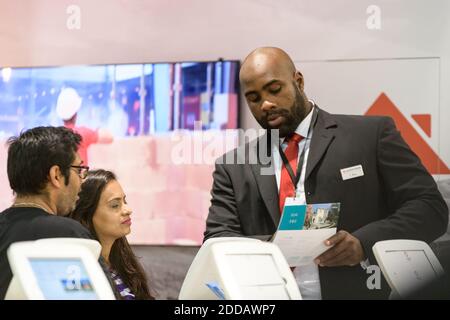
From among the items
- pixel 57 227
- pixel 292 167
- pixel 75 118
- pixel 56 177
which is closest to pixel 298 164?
pixel 292 167

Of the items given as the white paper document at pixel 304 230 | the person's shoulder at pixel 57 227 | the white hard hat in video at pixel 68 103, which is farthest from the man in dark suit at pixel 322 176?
the white hard hat in video at pixel 68 103

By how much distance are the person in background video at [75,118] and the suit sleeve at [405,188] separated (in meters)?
1.91

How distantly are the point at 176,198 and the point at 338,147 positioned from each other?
154cm

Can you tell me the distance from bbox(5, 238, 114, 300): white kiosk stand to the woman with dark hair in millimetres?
1716

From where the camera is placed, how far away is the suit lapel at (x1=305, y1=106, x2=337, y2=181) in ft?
9.22

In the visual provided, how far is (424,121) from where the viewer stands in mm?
3900

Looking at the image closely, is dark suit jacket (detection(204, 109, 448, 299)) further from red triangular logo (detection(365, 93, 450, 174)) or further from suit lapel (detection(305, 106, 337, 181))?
red triangular logo (detection(365, 93, 450, 174))

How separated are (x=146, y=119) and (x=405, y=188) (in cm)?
183

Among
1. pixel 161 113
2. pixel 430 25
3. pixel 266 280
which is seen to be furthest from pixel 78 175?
pixel 430 25

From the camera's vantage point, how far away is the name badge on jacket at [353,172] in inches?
110

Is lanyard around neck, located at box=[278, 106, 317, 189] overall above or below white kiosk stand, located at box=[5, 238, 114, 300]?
above

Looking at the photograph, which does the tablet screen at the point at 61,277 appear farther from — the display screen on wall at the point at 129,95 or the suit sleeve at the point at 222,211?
the display screen on wall at the point at 129,95
